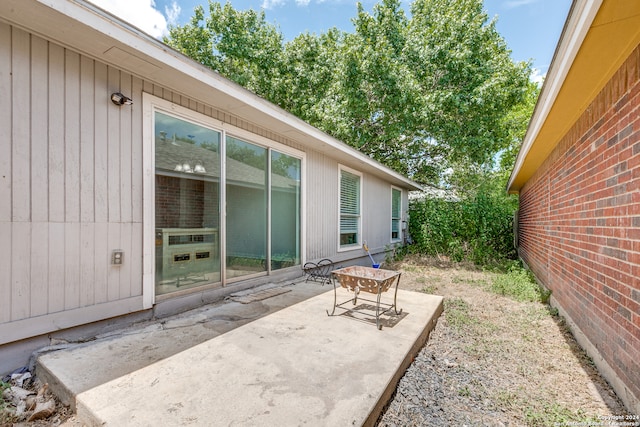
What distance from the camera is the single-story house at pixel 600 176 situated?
186 centimetres

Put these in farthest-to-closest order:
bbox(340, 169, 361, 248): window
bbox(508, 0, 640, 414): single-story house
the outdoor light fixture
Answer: bbox(340, 169, 361, 248): window < the outdoor light fixture < bbox(508, 0, 640, 414): single-story house

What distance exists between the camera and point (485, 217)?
905 centimetres

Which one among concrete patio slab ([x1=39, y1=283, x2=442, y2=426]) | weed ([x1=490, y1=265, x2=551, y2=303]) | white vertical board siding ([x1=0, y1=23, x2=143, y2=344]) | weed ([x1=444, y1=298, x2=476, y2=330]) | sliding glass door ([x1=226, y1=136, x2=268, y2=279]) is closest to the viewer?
concrete patio slab ([x1=39, y1=283, x2=442, y2=426])

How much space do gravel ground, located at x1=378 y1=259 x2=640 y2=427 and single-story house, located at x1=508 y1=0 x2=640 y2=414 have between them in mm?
191

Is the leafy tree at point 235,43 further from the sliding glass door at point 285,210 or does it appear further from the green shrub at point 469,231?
the sliding glass door at point 285,210

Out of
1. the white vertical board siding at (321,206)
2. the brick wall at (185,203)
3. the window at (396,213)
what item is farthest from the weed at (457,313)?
the window at (396,213)

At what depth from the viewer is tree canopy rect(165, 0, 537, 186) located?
9.80 meters

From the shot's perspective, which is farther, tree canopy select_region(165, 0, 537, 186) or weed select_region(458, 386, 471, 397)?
tree canopy select_region(165, 0, 537, 186)

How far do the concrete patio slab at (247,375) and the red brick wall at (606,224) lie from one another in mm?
1441

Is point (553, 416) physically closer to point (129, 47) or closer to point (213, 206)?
point (213, 206)

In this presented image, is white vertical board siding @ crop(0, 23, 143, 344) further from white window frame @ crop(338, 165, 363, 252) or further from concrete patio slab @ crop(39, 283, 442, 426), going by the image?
white window frame @ crop(338, 165, 363, 252)

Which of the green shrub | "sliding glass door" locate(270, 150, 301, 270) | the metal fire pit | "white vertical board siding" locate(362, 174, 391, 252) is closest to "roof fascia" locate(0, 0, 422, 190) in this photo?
"sliding glass door" locate(270, 150, 301, 270)

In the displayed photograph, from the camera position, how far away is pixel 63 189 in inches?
94.2

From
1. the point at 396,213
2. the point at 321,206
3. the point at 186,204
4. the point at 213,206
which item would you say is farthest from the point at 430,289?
the point at 396,213
